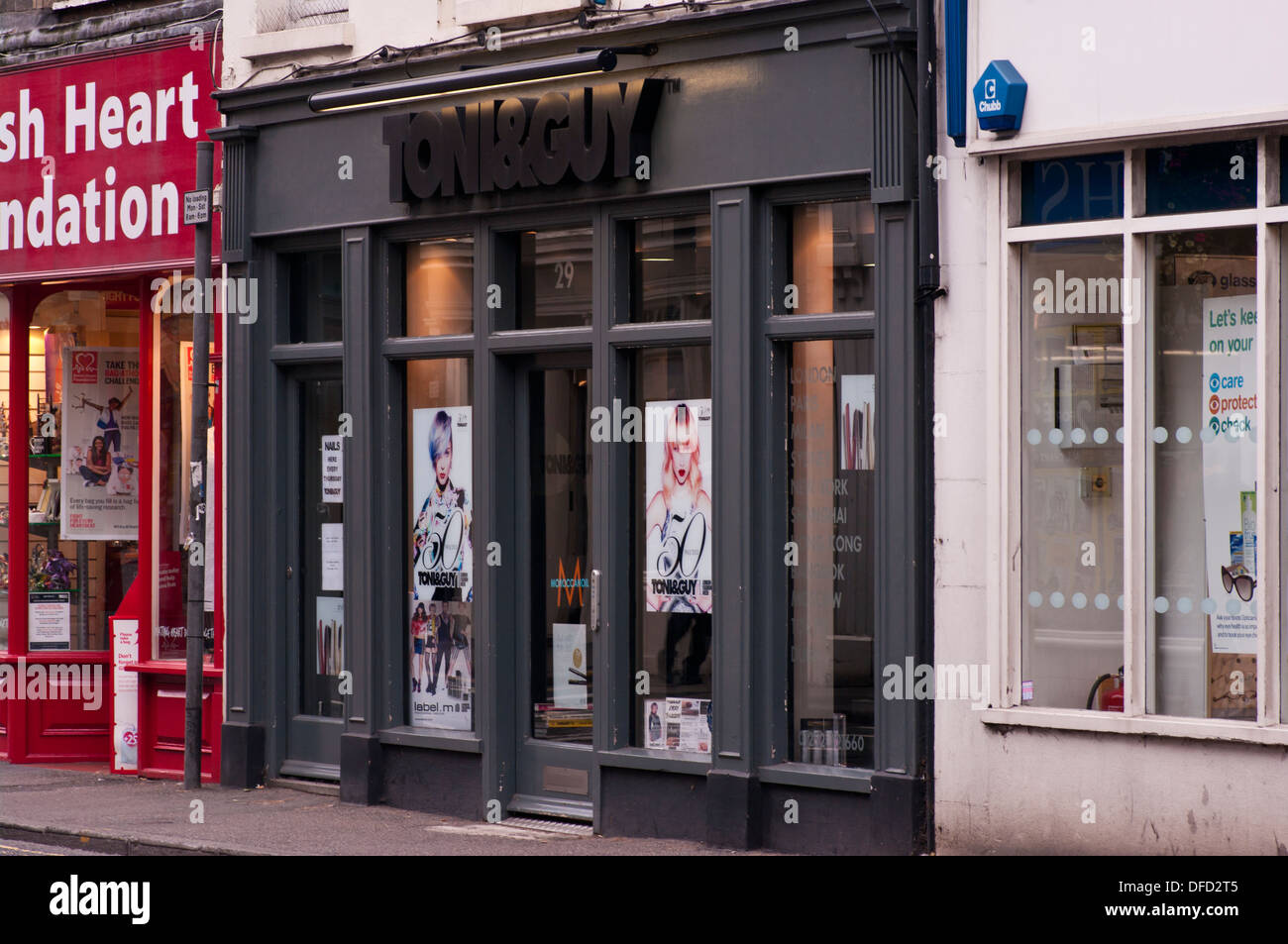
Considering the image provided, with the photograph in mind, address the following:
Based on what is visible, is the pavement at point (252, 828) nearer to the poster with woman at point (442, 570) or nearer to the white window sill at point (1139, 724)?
the poster with woman at point (442, 570)

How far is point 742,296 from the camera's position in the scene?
10.2 meters

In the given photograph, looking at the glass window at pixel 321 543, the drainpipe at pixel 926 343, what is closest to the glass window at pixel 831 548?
the drainpipe at pixel 926 343

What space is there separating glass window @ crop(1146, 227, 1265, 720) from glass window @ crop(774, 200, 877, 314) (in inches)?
65.0

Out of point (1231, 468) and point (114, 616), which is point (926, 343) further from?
point (114, 616)

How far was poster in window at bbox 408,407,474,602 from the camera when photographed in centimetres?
1184

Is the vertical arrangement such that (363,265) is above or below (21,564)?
above

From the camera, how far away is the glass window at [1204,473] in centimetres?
864

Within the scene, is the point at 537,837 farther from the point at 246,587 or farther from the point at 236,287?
the point at 236,287

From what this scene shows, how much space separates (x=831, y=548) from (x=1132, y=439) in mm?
1908

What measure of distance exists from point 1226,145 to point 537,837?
218 inches

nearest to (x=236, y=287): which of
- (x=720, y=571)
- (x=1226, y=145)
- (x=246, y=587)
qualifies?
(x=246, y=587)

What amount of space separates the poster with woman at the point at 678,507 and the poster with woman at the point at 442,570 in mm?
1466

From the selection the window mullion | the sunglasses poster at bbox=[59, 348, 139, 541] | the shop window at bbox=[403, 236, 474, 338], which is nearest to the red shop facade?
the sunglasses poster at bbox=[59, 348, 139, 541]

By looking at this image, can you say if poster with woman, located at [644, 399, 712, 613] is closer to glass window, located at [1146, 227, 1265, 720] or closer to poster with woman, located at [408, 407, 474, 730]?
poster with woman, located at [408, 407, 474, 730]
